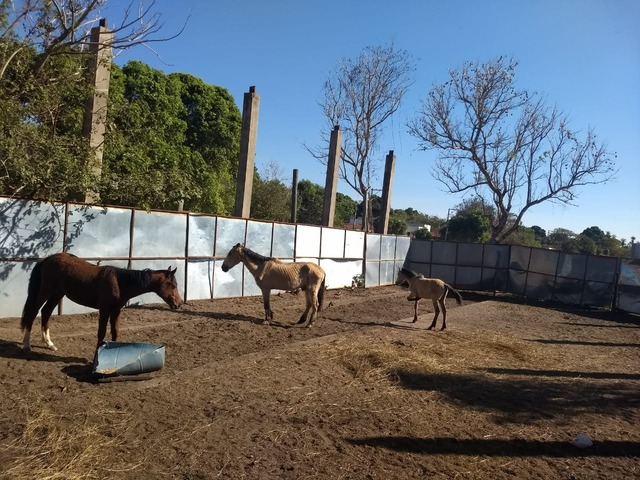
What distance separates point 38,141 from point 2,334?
3.42 metres

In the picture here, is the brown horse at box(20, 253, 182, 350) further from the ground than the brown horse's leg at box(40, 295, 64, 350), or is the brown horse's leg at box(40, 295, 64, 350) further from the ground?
the brown horse at box(20, 253, 182, 350)

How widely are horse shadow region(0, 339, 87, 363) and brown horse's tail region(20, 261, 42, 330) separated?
0.36 m

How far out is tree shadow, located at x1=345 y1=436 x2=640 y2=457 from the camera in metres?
5.08

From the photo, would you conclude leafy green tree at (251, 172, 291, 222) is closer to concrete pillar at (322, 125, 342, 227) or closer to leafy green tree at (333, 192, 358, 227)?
concrete pillar at (322, 125, 342, 227)

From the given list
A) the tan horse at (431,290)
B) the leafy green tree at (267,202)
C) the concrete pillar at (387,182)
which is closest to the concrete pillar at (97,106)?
the tan horse at (431,290)

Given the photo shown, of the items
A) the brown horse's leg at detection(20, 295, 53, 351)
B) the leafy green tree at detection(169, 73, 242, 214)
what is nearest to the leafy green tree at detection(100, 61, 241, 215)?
the leafy green tree at detection(169, 73, 242, 214)

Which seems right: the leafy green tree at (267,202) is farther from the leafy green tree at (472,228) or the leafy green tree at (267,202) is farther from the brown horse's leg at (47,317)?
the brown horse's leg at (47,317)

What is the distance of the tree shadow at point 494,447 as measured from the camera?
508cm

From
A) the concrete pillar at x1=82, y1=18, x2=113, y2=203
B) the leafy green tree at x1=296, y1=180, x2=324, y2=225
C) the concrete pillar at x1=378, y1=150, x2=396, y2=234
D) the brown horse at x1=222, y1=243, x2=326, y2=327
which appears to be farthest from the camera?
the leafy green tree at x1=296, y1=180, x2=324, y2=225

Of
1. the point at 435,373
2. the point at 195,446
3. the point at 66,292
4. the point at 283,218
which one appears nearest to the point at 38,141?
the point at 66,292

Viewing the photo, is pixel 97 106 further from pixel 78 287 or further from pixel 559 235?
pixel 559 235

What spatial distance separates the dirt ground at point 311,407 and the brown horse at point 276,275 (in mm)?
788

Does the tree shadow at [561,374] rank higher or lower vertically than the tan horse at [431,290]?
lower

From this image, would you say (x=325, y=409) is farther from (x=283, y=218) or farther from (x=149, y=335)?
(x=283, y=218)
